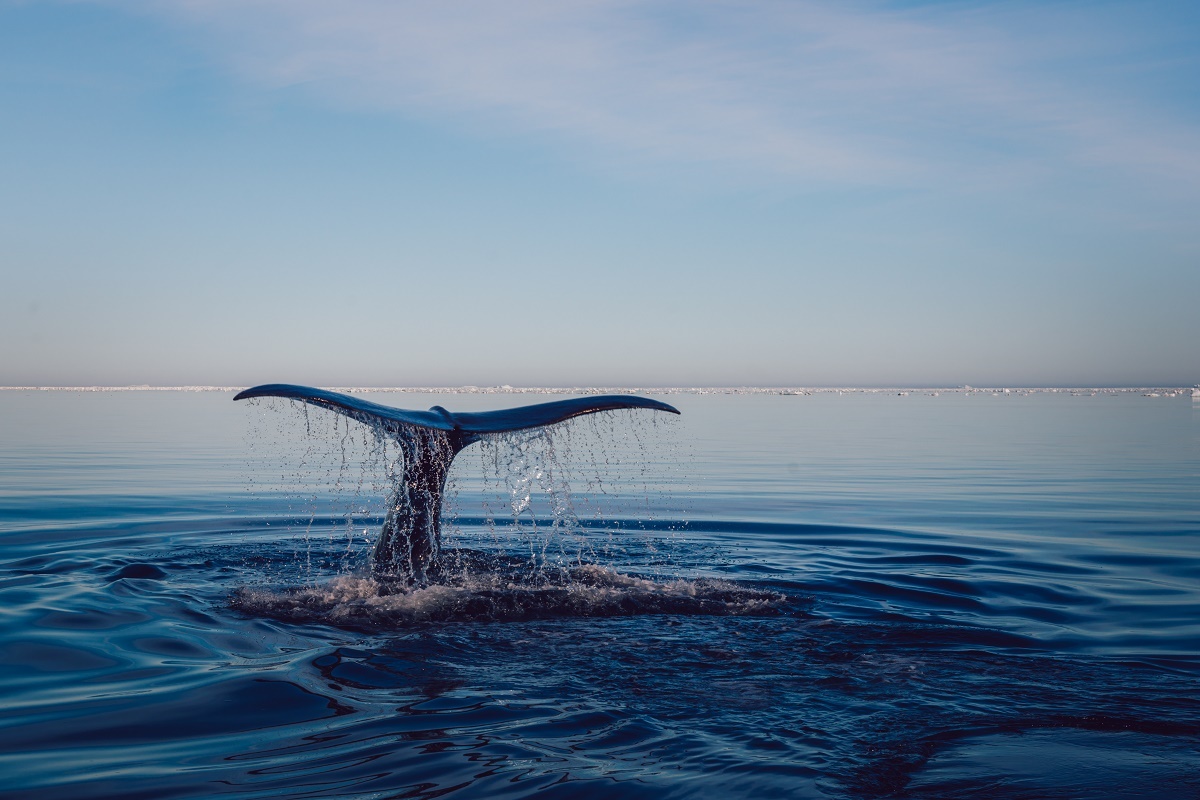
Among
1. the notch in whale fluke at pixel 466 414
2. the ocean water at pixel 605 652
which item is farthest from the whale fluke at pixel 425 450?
the ocean water at pixel 605 652

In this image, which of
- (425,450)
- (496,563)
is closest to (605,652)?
(425,450)

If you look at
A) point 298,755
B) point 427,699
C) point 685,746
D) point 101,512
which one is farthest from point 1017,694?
point 101,512

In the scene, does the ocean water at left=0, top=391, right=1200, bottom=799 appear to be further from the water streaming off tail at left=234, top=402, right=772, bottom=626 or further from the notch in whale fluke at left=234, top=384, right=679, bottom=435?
the notch in whale fluke at left=234, top=384, right=679, bottom=435

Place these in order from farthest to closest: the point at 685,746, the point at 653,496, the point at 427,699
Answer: the point at 653,496
the point at 427,699
the point at 685,746

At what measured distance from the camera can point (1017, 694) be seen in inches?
212

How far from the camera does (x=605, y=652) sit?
20.6 feet

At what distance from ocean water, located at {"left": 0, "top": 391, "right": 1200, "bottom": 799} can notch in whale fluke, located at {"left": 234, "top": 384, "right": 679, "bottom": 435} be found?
0.22 meters

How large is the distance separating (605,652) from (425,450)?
2.62 metres

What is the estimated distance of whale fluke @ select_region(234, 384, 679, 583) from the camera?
24.3 feet

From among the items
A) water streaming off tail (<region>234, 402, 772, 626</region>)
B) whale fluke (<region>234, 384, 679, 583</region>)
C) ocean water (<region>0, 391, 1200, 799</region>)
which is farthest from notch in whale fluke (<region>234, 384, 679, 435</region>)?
ocean water (<region>0, 391, 1200, 799</region>)

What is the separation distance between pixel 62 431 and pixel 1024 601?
3021cm

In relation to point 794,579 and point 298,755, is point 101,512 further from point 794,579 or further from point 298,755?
point 298,755

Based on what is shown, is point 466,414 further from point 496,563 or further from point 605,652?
point 605,652

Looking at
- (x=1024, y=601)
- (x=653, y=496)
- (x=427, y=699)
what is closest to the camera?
(x=427, y=699)
